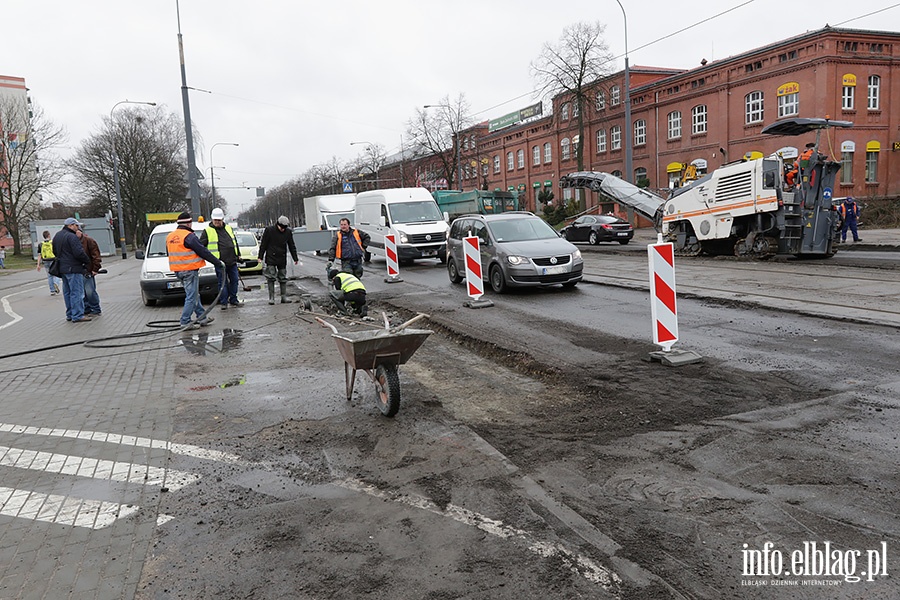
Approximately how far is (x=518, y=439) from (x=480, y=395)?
1.39 meters

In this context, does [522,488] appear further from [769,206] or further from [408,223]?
[408,223]

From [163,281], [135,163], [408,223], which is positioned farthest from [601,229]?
[135,163]

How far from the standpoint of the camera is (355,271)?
Answer: 1291cm

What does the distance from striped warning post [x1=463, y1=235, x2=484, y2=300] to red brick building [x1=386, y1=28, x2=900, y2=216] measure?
17.0 m

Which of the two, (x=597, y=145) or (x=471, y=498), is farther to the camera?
(x=597, y=145)

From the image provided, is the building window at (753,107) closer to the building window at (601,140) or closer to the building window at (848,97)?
the building window at (848,97)

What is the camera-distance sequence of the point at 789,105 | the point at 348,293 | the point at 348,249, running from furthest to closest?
the point at 789,105, the point at 348,249, the point at 348,293

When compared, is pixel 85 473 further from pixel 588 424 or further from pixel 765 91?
pixel 765 91

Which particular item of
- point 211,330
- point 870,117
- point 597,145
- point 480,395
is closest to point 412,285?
point 211,330

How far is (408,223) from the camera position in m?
22.8

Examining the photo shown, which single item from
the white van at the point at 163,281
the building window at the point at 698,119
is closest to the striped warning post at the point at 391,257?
the white van at the point at 163,281

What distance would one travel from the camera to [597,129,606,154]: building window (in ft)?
168

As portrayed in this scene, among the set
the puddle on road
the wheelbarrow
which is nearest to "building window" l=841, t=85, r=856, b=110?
the puddle on road

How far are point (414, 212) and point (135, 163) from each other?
49.6 m
